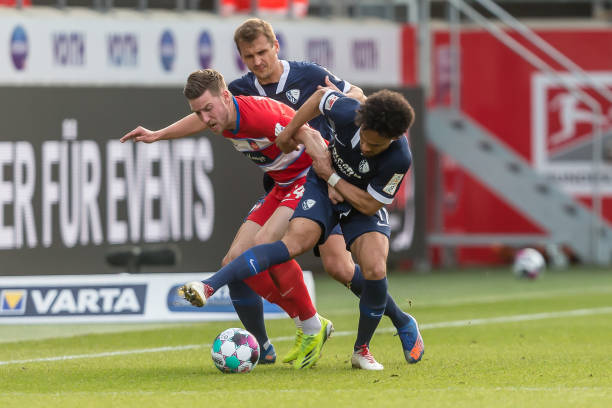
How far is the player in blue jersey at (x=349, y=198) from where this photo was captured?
25.0 feet

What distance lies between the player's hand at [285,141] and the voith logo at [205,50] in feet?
29.6

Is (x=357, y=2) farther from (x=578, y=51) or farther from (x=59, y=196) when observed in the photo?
(x=59, y=196)

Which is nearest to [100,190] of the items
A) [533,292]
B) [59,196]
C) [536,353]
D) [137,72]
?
[59,196]

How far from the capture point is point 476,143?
1942cm

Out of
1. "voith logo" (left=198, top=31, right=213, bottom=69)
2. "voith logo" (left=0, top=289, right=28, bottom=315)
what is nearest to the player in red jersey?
"voith logo" (left=0, top=289, right=28, bottom=315)

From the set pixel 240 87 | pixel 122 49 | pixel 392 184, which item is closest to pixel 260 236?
pixel 392 184

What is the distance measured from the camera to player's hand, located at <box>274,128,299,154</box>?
25.9 ft

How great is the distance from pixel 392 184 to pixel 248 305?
1.26m

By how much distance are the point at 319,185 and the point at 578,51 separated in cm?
1323

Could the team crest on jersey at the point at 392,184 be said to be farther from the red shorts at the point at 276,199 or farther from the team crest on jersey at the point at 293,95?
the team crest on jersey at the point at 293,95

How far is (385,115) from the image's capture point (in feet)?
24.1

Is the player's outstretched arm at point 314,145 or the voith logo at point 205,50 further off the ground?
the voith logo at point 205,50

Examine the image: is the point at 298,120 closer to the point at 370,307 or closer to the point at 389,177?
the point at 389,177

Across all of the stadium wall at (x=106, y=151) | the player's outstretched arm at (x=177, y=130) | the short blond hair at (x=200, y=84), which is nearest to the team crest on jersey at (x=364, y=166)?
the short blond hair at (x=200, y=84)
